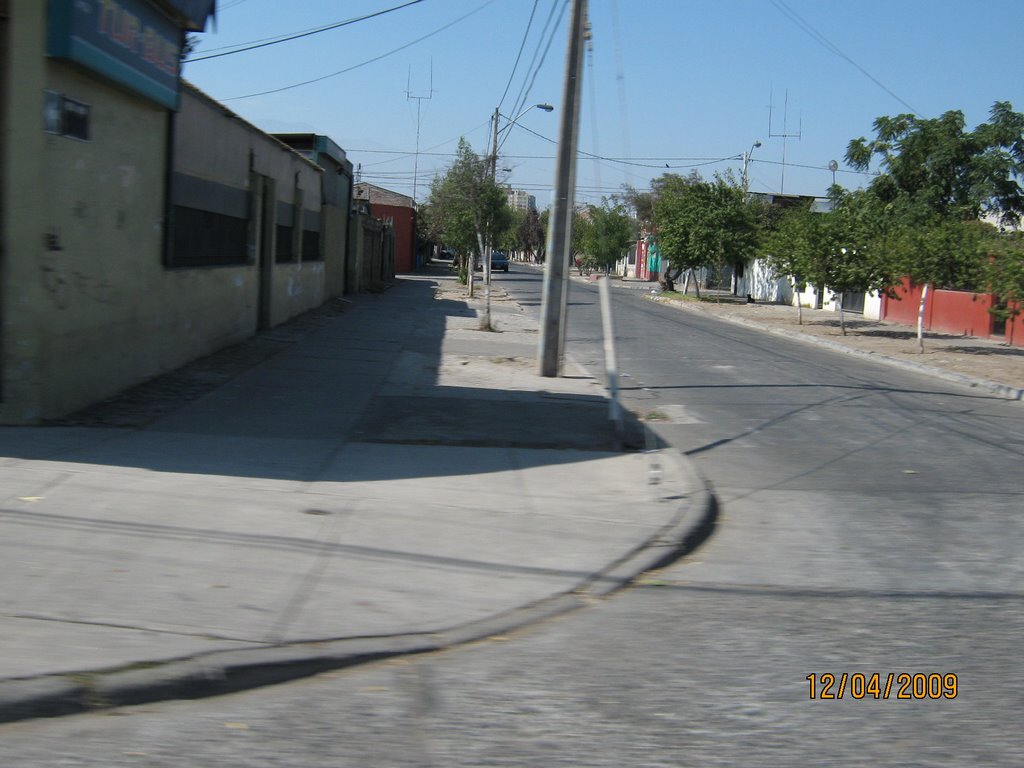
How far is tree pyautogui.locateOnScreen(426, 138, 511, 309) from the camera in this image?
1292 inches

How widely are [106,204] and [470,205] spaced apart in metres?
23.6

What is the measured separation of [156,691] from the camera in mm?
4301

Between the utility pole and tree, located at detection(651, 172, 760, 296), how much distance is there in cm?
3058

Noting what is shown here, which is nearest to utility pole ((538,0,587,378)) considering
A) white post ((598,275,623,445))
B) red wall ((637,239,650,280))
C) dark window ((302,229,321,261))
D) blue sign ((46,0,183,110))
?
white post ((598,275,623,445))

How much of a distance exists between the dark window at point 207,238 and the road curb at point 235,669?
31.3ft

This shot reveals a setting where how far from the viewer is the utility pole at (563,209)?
14.8m

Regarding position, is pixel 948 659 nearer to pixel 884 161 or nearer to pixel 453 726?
pixel 453 726

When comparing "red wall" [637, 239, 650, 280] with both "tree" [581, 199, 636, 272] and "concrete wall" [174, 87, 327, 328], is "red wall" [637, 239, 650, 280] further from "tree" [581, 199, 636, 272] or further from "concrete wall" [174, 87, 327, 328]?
"concrete wall" [174, 87, 327, 328]

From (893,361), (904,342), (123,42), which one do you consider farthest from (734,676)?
(904,342)

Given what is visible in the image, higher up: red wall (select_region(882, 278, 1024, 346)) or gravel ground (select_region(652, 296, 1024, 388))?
red wall (select_region(882, 278, 1024, 346))

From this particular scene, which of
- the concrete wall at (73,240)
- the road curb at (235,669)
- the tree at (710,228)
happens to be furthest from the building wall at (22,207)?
the tree at (710,228)
